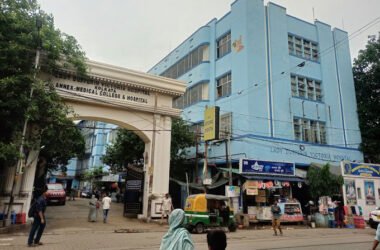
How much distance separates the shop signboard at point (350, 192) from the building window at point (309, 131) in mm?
4247

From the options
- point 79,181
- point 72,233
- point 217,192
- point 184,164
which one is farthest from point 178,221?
point 79,181

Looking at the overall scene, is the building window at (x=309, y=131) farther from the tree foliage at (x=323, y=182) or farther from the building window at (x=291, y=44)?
the building window at (x=291, y=44)

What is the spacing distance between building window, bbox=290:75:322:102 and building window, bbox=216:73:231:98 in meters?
5.30

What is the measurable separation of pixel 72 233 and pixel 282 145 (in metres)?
16.4

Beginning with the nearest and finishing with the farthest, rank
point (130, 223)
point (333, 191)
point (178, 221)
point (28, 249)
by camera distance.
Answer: point (178, 221) → point (28, 249) → point (130, 223) → point (333, 191)

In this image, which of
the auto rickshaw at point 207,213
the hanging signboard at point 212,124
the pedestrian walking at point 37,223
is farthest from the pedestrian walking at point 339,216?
the pedestrian walking at point 37,223

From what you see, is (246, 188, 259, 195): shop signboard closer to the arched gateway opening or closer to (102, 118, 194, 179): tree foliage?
the arched gateway opening

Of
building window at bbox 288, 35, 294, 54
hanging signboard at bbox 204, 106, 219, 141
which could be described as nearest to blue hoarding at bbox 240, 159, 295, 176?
hanging signboard at bbox 204, 106, 219, 141

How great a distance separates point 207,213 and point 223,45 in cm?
1693

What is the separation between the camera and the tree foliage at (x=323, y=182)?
22047 mm

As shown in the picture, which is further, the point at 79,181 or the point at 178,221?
the point at 79,181

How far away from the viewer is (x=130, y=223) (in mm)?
17344

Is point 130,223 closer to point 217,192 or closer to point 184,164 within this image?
point 217,192

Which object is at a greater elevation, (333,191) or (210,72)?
(210,72)
